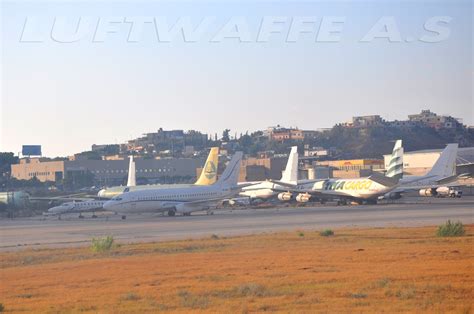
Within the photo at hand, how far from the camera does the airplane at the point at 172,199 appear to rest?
233 feet

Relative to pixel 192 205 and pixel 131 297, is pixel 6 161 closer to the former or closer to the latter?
pixel 192 205

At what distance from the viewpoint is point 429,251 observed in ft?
97.8

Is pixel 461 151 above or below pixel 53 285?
above

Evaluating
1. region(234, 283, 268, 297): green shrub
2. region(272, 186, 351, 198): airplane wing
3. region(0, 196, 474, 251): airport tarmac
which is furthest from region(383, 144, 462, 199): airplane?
region(234, 283, 268, 297): green shrub

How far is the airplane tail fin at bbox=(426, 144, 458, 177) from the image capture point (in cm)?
8606

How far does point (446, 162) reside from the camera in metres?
86.4

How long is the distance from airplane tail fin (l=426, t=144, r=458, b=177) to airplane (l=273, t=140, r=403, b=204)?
5.19m

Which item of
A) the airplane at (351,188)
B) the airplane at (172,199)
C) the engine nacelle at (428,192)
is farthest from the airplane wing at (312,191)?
the engine nacelle at (428,192)

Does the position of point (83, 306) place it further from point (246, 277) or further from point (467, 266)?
point (467, 266)

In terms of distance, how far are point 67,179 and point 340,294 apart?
138 metres

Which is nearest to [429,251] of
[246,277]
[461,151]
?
[246,277]

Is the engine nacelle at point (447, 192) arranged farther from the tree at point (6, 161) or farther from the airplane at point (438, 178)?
the tree at point (6, 161)

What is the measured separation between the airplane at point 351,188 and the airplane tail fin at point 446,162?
519cm

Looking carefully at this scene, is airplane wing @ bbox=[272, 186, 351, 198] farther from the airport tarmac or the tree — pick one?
the tree
